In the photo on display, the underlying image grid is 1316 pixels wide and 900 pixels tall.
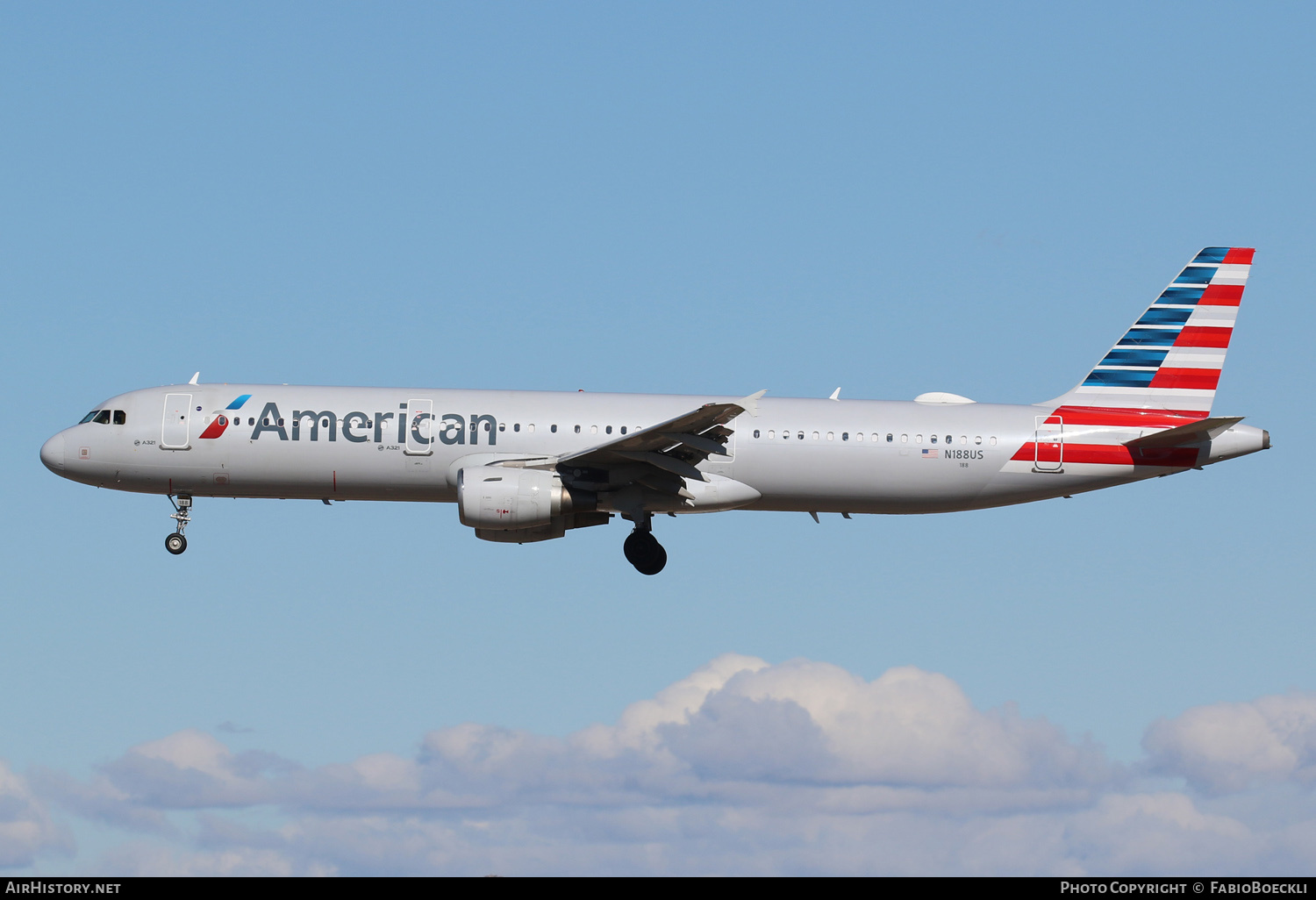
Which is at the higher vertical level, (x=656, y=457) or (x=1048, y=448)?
(x=1048, y=448)

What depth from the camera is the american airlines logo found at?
34156 millimetres

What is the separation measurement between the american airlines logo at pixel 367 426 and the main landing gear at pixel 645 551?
13.4 ft

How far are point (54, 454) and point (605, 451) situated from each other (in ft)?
44.2

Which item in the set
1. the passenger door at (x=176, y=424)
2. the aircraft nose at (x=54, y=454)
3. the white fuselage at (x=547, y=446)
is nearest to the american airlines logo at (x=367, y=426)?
the white fuselage at (x=547, y=446)

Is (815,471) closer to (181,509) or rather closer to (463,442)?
(463,442)

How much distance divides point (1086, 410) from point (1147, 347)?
8.51 feet

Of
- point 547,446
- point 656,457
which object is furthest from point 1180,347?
point 547,446

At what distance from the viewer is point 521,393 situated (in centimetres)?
3534

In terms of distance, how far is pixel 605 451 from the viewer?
33.0 metres

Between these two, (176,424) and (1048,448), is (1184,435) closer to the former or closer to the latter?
(1048,448)

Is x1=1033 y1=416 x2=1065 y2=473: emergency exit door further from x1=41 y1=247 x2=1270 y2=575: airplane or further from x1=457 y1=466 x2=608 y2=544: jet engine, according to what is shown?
x1=457 y1=466 x2=608 y2=544: jet engine

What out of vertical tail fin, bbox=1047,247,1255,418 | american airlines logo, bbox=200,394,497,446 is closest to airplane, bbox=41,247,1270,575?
american airlines logo, bbox=200,394,497,446

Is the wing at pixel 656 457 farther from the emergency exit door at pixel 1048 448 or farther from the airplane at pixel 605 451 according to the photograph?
the emergency exit door at pixel 1048 448
